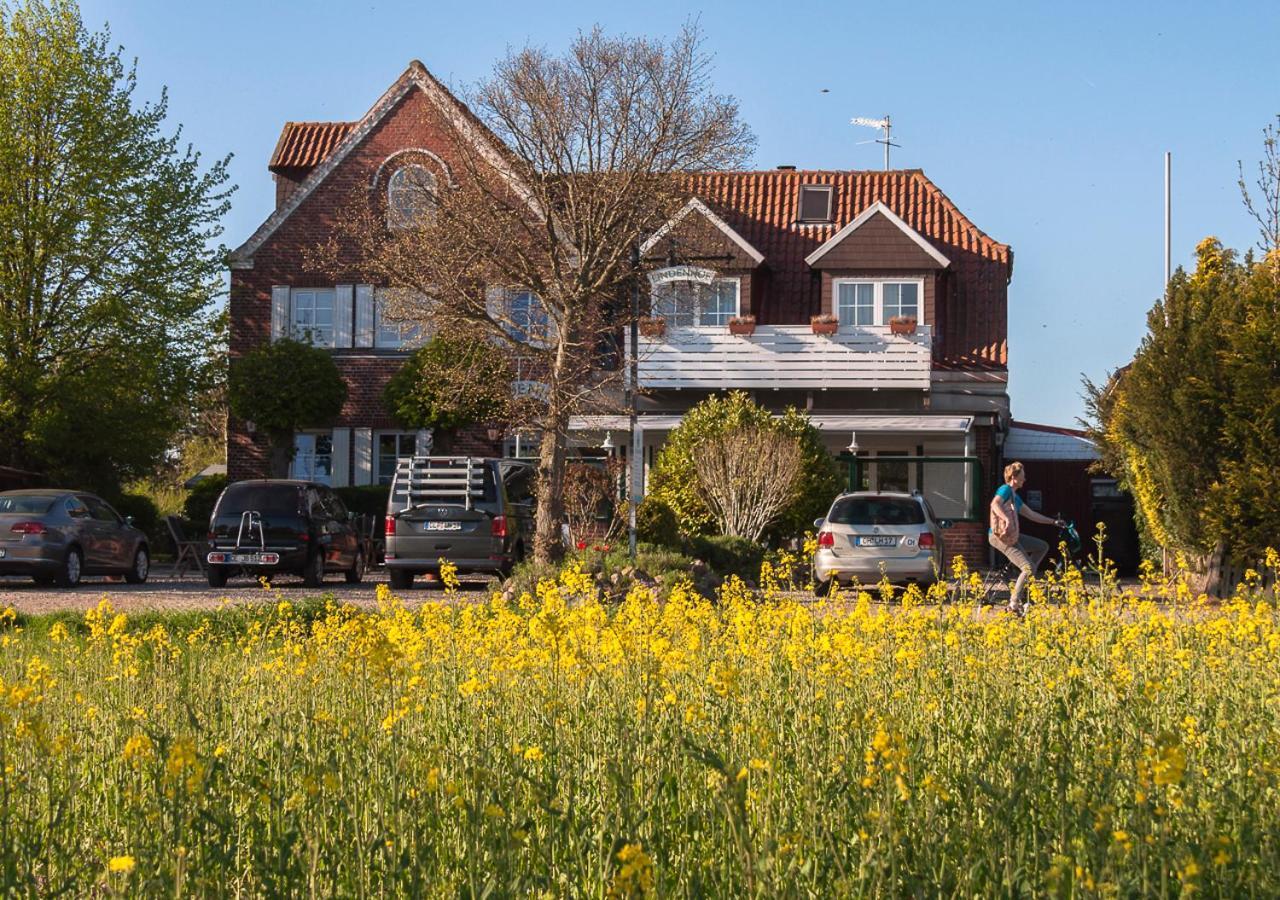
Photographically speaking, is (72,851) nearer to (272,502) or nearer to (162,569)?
(272,502)

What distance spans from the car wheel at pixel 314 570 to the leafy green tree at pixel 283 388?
33.2ft

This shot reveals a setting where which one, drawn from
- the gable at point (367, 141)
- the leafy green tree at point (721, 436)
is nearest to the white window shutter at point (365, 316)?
the gable at point (367, 141)

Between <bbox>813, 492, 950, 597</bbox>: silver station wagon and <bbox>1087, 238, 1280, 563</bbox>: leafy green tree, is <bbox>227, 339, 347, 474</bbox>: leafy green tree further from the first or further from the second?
<bbox>1087, 238, 1280, 563</bbox>: leafy green tree

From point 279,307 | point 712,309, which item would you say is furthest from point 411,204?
point 279,307

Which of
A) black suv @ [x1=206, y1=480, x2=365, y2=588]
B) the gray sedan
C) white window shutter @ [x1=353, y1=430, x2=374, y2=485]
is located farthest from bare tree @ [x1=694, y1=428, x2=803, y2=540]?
white window shutter @ [x1=353, y1=430, x2=374, y2=485]

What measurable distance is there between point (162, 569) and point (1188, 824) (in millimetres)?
29849

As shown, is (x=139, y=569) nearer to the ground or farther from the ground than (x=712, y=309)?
nearer to the ground

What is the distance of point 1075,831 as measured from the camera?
497cm

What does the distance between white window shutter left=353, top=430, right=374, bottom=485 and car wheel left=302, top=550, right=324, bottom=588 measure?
40.5 ft

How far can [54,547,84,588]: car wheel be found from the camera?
80.2ft

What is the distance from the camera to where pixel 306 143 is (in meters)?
42.0

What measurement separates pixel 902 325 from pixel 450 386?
12.5 metres

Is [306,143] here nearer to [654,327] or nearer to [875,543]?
[654,327]

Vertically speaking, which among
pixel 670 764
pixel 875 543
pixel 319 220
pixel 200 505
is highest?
pixel 319 220
